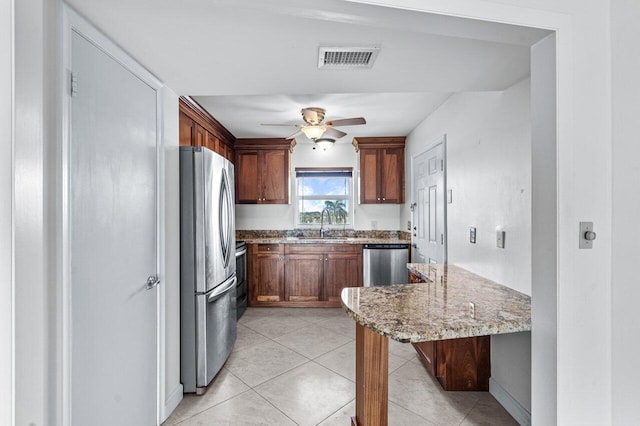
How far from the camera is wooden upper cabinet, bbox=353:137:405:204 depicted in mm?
4465

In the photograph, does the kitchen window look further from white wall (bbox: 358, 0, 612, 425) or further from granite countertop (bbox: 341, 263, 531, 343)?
white wall (bbox: 358, 0, 612, 425)

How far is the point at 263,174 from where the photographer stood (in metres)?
4.54

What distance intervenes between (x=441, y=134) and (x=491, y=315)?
211cm

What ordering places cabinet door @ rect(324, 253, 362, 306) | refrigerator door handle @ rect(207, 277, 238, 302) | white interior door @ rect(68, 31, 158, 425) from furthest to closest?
cabinet door @ rect(324, 253, 362, 306), refrigerator door handle @ rect(207, 277, 238, 302), white interior door @ rect(68, 31, 158, 425)

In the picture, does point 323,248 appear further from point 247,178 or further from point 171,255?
point 171,255

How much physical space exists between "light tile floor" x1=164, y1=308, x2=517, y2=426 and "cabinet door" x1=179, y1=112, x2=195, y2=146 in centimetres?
206

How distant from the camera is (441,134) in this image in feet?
10.1

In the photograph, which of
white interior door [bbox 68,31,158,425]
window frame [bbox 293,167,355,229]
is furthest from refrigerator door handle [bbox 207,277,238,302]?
window frame [bbox 293,167,355,229]

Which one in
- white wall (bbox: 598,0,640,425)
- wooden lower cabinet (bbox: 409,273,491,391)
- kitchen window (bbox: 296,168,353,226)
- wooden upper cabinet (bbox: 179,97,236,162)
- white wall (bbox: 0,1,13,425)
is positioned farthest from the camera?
kitchen window (bbox: 296,168,353,226)

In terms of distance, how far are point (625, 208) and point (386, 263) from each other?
10.2 ft

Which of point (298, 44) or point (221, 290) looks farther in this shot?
point (221, 290)

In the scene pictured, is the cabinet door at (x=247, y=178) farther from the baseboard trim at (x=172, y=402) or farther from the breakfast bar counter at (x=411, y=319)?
the breakfast bar counter at (x=411, y=319)

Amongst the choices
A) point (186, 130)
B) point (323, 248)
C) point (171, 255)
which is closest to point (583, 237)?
point (171, 255)

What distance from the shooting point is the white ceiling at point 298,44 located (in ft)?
3.51
